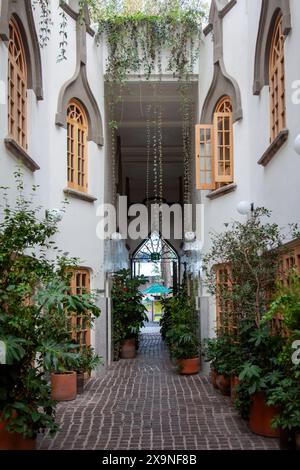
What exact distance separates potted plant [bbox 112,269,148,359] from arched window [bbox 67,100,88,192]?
3606 mm

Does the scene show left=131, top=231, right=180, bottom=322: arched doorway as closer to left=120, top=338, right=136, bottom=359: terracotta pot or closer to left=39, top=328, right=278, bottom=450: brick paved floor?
left=120, top=338, right=136, bottom=359: terracotta pot

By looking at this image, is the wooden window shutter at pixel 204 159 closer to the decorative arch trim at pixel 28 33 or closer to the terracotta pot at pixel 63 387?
the decorative arch trim at pixel 28 33

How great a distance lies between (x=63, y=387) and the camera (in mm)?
8922

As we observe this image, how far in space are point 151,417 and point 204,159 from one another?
5.28 metres

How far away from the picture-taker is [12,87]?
8.12 m

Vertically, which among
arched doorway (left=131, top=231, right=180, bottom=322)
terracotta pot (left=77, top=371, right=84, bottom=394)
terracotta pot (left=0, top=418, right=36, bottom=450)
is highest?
arched doorway (left=131, top=231, right=180, bottom=322)

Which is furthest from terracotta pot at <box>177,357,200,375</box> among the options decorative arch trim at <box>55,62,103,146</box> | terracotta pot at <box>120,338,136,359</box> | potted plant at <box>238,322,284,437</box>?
decorative arch trim at <box>55,62,103,146</box>

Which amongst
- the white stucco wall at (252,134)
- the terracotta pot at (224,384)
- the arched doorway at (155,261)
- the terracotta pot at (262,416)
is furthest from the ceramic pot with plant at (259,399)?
the arched doorway at (155,261)

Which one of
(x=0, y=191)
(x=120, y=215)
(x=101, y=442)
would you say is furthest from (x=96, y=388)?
(x=120, y=215)

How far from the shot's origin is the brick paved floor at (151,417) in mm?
6480

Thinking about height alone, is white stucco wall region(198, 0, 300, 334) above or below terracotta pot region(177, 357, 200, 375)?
above

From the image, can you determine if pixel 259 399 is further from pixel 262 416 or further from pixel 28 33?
pixel 28 33

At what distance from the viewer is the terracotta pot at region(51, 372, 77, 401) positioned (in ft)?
29.2

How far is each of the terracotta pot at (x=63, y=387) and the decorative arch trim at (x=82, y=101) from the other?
14.3ft
